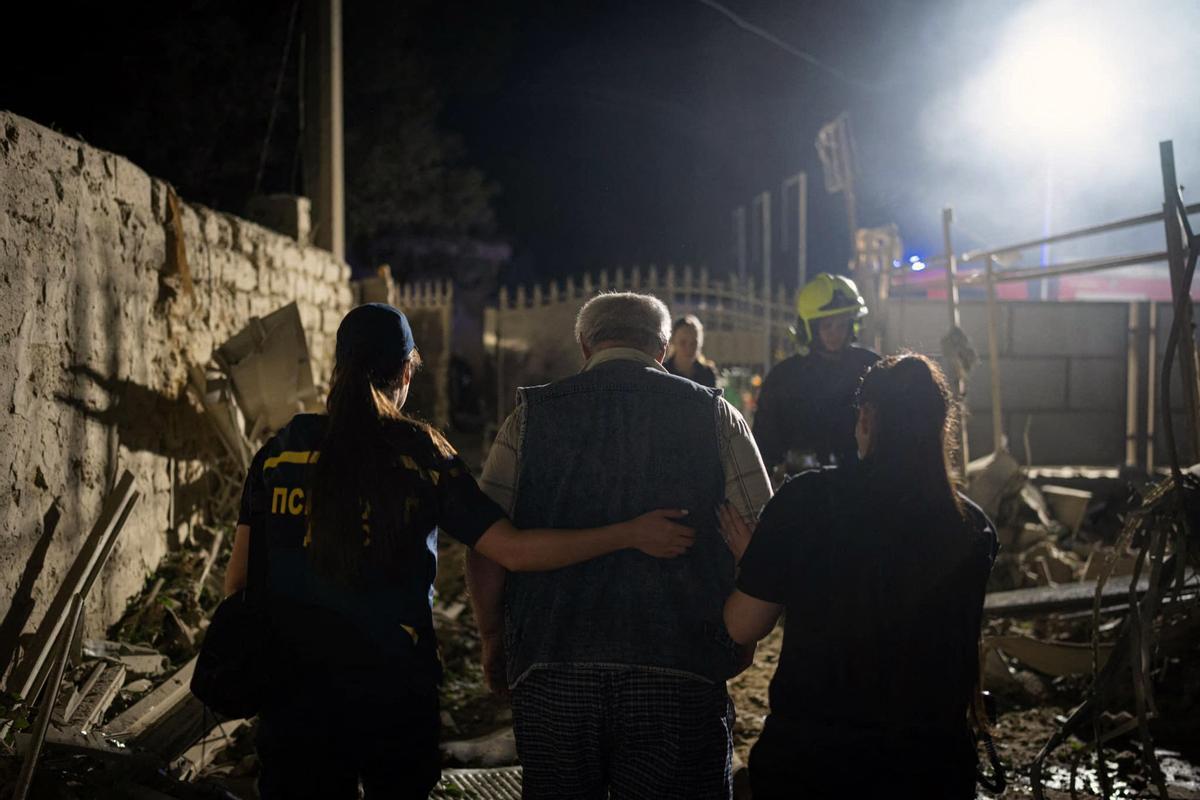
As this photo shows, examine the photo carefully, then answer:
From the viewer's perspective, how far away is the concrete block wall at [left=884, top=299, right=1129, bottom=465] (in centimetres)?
921

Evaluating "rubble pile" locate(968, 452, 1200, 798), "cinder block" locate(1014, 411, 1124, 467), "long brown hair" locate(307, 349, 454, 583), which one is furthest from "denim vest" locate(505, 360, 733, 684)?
"cinder block" locate(1014, 411, 1124, 467)

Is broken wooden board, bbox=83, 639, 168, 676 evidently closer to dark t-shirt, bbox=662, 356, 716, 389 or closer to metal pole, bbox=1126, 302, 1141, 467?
dark t-shirt, bbox=662, 356, 716, 389

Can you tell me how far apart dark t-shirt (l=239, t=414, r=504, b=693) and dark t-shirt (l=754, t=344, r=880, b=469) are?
2.57m

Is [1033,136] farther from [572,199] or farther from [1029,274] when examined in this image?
[572,199]

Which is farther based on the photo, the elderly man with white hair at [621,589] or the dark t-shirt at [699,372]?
the dark t-shirt at [699,372]

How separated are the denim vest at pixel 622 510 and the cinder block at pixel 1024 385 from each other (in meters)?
7.90

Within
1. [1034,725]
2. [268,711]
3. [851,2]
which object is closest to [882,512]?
[268,711]

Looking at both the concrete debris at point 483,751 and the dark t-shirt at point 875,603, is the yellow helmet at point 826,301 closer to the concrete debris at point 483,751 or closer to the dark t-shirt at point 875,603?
the concrete debris at point 483,751

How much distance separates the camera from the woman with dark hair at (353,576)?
1.87 meters

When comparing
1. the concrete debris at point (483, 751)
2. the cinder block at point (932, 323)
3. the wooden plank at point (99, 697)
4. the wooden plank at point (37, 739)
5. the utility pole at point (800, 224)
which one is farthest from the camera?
the utility pole at point (800, 224)

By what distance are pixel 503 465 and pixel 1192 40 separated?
328 inches

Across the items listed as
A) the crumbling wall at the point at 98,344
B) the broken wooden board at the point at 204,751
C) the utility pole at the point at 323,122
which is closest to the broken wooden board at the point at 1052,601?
the broken wooden board at the point at 204,751

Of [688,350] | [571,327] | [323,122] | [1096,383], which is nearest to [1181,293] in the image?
[688,350]

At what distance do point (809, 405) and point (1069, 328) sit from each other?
6.35 metres
